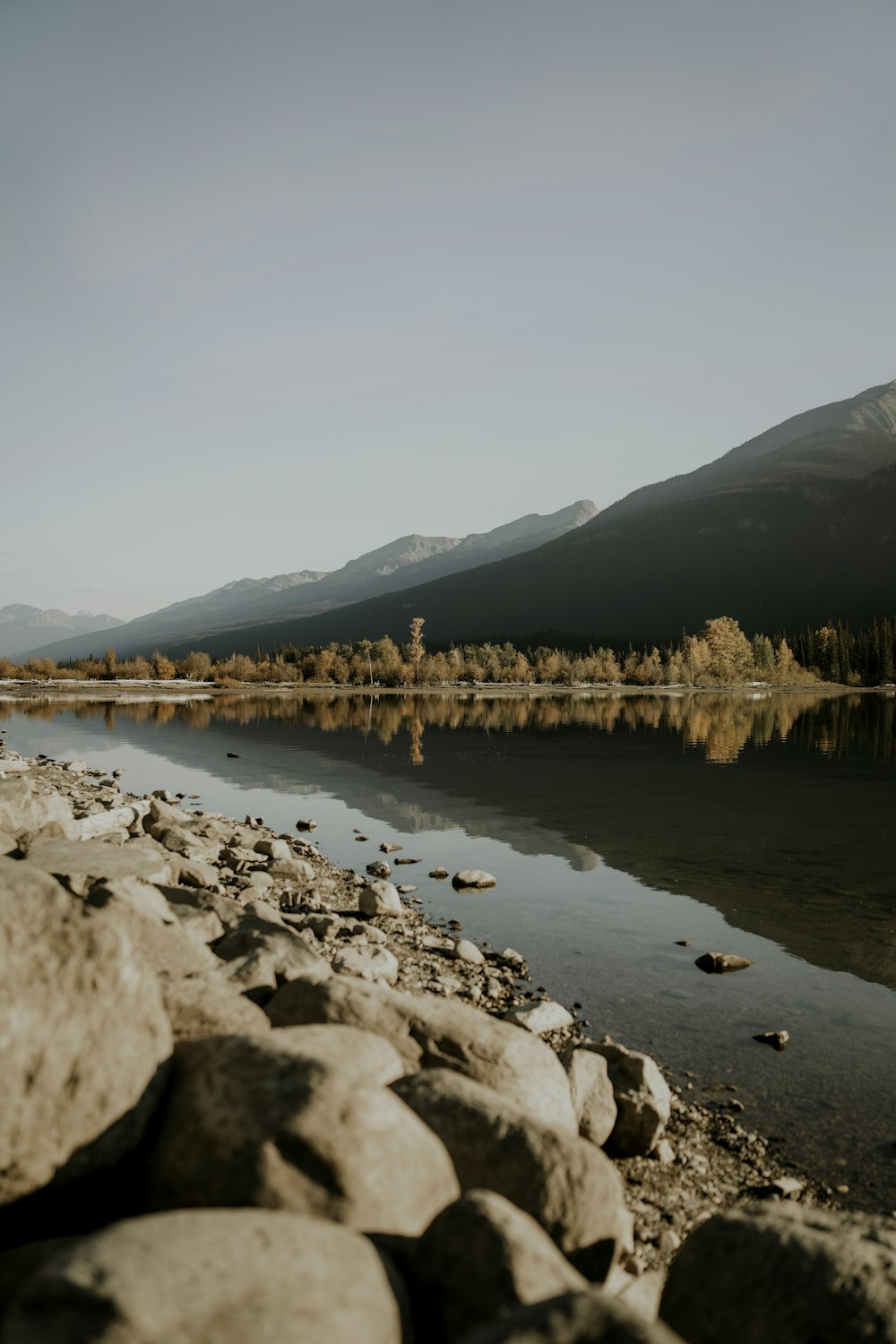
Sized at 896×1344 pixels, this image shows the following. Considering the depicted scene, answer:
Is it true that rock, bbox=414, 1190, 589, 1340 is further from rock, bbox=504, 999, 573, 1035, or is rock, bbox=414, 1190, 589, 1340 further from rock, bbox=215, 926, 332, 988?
rock, bbox=504, 999, 573, 1035

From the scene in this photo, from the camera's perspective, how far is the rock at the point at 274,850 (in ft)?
66.5

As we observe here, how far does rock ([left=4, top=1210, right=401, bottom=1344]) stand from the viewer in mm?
3889

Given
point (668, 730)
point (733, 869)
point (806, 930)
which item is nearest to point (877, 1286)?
point (806, 930)

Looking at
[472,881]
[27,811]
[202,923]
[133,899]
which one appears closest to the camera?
[133,899]

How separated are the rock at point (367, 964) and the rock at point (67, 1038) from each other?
18.5 ft

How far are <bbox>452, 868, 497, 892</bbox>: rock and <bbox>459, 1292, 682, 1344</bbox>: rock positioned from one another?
1525cm

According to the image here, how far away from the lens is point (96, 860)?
38.0ft

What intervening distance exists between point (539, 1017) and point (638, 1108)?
2413 mm

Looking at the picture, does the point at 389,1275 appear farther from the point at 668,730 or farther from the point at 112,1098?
the point at 668,730

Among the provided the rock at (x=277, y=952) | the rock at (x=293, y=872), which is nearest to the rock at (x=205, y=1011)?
the rock at (x=277, y=952)

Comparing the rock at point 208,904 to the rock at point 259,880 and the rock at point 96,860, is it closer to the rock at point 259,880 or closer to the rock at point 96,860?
the rock at point 96,860

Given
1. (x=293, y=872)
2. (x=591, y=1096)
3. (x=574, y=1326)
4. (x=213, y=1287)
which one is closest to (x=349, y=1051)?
(x=213, y=1287)

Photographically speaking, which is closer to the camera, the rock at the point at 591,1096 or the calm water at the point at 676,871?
the rock at the point at 591,1096

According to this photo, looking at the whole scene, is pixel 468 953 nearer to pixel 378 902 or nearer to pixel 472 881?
pixel 378 902
